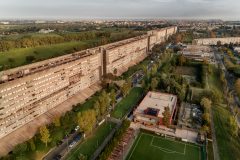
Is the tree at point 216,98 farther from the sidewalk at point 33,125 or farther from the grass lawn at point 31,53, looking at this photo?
the grass lawn at point 31,53

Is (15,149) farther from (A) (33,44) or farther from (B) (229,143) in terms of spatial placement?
(A) (33,44)

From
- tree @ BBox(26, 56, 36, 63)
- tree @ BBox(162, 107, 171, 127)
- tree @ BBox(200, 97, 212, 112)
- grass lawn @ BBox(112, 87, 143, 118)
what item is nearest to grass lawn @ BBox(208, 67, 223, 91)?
tree @ BBox(200, 97, 212, 112)

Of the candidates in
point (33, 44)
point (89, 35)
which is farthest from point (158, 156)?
point (89, 35)

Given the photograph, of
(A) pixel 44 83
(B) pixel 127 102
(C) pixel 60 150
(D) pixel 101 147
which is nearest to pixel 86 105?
(B) pixel 127 102

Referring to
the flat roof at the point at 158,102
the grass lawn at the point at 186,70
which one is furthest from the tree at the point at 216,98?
the grass lawn at the point at 186,70

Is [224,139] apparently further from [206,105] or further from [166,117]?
[166,117]

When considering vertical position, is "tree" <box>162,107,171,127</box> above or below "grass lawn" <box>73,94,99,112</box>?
above

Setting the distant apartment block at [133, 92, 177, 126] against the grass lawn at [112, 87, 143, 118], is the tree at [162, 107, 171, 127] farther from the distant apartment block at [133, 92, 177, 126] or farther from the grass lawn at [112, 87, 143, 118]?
the grass lawn at [112, 87, 143, 118]
